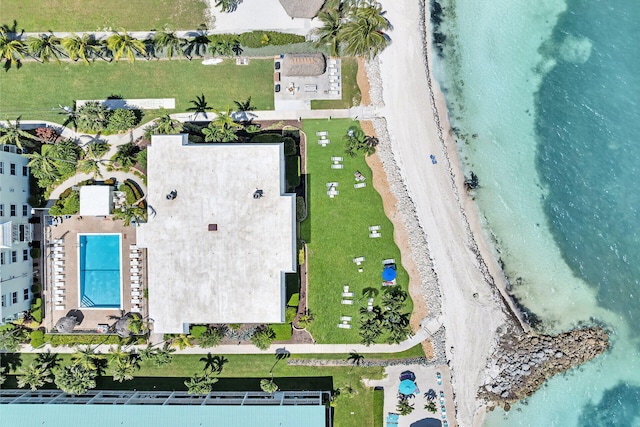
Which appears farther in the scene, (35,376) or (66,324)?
(66,324)

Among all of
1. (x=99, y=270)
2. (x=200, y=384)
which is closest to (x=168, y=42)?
(x=99, y=270)

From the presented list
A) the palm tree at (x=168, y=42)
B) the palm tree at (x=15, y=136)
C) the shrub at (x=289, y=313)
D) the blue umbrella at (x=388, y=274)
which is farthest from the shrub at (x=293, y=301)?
the palm tree at (x=15, y=136)

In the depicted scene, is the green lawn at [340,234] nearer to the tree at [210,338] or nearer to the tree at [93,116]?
the tree at [210,338]

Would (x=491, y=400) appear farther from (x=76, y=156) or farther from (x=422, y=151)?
(x=76, y=156)

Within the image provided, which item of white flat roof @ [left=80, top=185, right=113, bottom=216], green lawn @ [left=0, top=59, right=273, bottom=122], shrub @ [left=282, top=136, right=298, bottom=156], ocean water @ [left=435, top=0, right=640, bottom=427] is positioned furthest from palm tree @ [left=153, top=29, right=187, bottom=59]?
ocean water @ [left=435, top=0, right=640, bottom=427]

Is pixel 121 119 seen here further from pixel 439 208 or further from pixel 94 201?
pixel 439 208

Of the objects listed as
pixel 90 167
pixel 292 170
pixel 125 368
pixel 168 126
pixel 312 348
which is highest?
pixel 168 126
